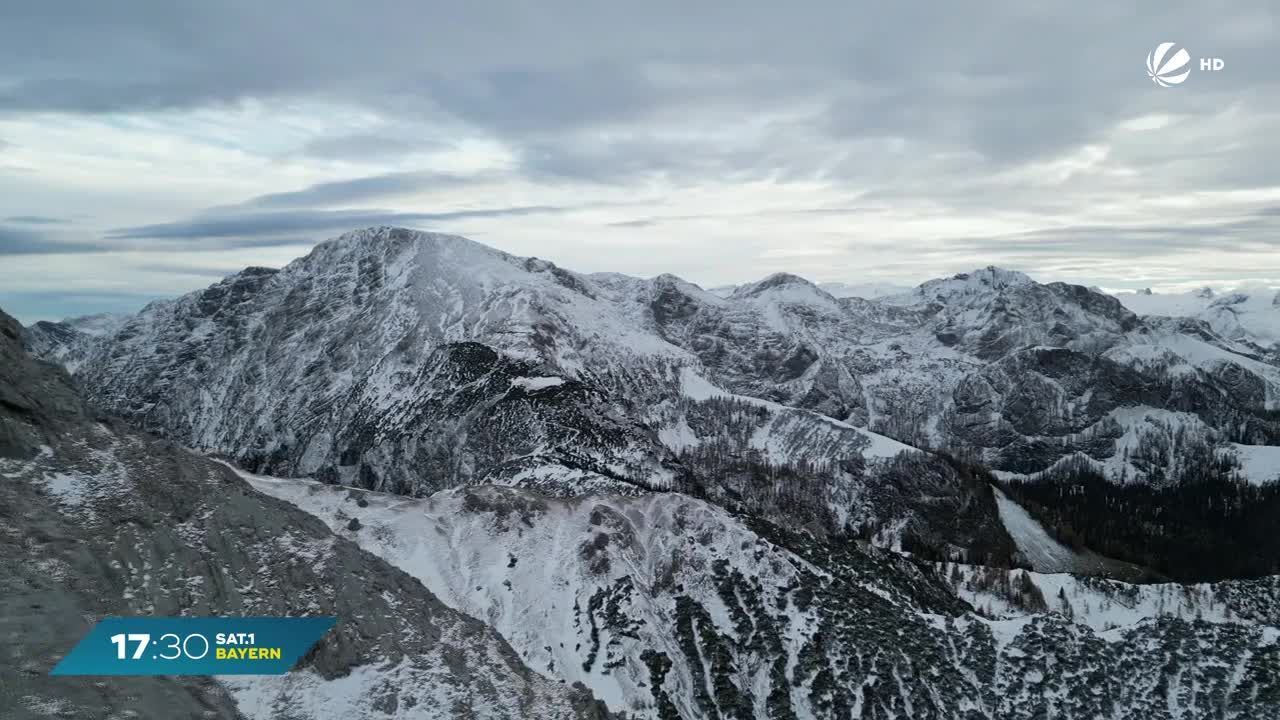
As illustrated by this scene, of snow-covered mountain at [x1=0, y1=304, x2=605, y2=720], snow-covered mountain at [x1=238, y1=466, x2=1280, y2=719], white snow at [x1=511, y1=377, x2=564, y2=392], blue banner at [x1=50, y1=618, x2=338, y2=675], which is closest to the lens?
blue banner at [x1=50, y1=618, x2=338, y2=675]

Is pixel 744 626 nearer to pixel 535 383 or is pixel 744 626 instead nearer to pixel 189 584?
pixel 189 584

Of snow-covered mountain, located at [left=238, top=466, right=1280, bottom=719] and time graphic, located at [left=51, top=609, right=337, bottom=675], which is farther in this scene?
snow-covered mountain, located at [left=238, top=466, right=1280, bottom=719]

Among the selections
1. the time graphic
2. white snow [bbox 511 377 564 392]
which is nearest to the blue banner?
the time graphic

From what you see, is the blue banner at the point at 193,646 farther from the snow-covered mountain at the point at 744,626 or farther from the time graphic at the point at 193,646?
the snow-covered mountain at the point at 744,626

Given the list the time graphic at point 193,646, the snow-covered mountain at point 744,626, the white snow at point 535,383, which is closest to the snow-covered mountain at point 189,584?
the time graphic at point 193,646

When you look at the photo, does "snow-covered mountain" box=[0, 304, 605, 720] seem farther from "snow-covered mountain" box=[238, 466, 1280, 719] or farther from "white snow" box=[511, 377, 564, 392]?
"white snow" box=[511, 377, 564, 392]

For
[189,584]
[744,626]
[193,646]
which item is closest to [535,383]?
[744,626]

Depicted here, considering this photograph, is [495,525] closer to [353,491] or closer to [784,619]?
[353,491]
